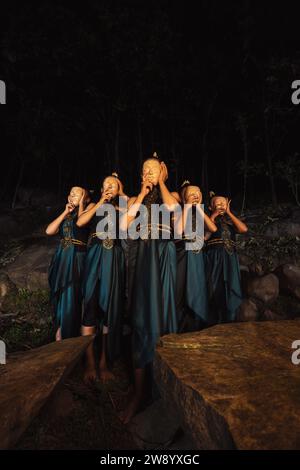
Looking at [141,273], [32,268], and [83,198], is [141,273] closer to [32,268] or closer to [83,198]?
[83,198]

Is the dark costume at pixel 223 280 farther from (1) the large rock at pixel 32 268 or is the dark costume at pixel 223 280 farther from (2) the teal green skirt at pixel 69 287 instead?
(1) the large rock at pixel 32 268

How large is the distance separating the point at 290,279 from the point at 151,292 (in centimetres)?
428

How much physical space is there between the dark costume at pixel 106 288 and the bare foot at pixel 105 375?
4.8 inches

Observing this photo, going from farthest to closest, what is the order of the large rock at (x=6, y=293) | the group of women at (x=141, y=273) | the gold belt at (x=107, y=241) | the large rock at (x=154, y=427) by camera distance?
1. the large rock at (x=6, y=293)
2. the gold belt at (x=107, y=241)
3. the group of women at (x=141, y=273)
4. the large rock at (x=154, y=427)

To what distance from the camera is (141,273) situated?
3059 mm

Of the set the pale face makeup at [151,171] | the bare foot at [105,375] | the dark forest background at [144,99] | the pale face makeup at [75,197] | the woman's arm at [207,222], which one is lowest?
the bare foot at [105,375]

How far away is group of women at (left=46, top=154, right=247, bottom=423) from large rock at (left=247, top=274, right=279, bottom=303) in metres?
2.09

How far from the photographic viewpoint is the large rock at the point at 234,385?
144 cm

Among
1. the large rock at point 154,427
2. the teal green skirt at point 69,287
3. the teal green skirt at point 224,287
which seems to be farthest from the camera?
the teal green skirt at point 224,287

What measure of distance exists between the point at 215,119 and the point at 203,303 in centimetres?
1380

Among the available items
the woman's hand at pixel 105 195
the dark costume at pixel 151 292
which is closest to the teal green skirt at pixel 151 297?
the dark costume at pixel 151 292

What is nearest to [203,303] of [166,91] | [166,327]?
[166,327]

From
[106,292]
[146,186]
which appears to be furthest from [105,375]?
[146,186]
